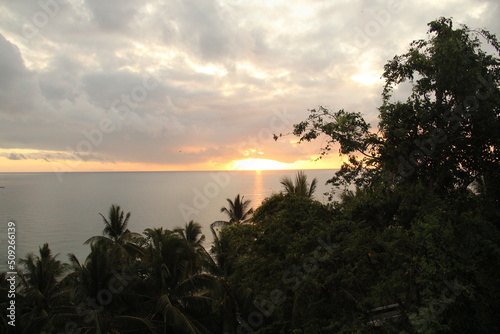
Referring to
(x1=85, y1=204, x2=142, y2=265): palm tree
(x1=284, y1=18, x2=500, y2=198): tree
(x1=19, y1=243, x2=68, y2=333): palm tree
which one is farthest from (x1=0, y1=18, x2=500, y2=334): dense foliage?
(x1=85, y1=204, x2=142, y2=265): palm tree

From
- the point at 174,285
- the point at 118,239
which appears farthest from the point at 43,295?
the point at 118,239

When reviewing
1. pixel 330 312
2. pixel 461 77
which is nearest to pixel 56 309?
pixel 330 312

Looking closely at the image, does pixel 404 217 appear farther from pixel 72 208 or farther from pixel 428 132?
pixel 72 208

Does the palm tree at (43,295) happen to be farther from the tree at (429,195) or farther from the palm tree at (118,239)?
the tree at (429,195)

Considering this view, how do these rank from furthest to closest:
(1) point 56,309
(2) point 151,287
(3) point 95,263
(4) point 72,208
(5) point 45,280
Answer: (4) point 72,208 < (5) point 45,280 < (2) point 151,287 < (1) point 56,309 < (3) point 95,263

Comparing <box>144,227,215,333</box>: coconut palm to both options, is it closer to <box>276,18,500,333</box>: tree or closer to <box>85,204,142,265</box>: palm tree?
<box>85,204,142,265</box>: palm tree

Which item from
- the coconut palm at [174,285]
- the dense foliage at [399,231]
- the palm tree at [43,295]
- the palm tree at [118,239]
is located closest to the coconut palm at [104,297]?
the dense foliage at [399,231]

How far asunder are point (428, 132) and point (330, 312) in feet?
17.3

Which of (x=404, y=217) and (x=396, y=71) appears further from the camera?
(x=396, y=71)

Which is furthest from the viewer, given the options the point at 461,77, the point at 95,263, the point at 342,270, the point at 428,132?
the point at 95,263

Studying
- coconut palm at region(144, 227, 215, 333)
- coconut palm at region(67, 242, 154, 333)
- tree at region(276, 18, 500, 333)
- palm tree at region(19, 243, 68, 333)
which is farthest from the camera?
palm tree at region(19, 243, 68, 333)

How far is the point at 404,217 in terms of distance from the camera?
9.33 m

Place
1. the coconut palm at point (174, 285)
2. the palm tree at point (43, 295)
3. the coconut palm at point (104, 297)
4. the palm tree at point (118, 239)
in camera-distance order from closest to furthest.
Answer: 1. the coconut palm at point (104, 297)
2. the coconut palm at point (174, 285)
3. the palm tree at point (43, 295)
4. the palm tree at point (118, 239)

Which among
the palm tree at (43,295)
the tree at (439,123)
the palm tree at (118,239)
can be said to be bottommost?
the palm tree at (43,295)
